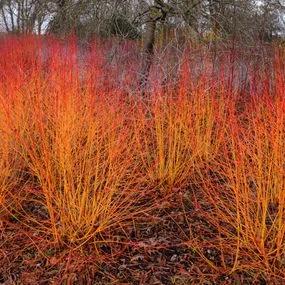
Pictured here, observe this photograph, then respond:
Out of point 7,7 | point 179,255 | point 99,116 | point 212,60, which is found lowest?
point 179,255

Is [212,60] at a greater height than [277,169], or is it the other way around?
[212,60]

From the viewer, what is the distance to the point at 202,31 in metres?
5.16

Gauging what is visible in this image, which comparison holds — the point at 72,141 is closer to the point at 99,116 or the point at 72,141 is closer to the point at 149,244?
the point at 99,116

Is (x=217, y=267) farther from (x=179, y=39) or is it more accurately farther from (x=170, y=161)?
(x=179, y=39)

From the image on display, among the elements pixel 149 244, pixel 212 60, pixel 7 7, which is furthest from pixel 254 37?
pixel 7 7

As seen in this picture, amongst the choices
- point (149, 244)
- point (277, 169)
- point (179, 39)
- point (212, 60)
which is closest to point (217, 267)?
point (149, 244)

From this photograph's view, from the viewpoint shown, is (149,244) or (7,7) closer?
(149,244)

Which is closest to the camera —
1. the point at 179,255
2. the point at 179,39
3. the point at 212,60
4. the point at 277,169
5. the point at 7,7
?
the point at 277,169

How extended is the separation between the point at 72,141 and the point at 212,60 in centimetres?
174

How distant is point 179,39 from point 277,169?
9.52 ft

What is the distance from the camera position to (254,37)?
16.5 feet

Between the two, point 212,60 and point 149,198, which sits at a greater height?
point 212,60

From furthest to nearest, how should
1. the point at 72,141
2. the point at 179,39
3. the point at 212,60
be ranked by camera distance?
the point at 179,39 → the point at 212,60 → the point at 72,141

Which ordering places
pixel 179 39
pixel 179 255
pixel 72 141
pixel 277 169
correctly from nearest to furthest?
pixel 277 169
pixel 179 255
pixel 72 141
pixel 179 39
